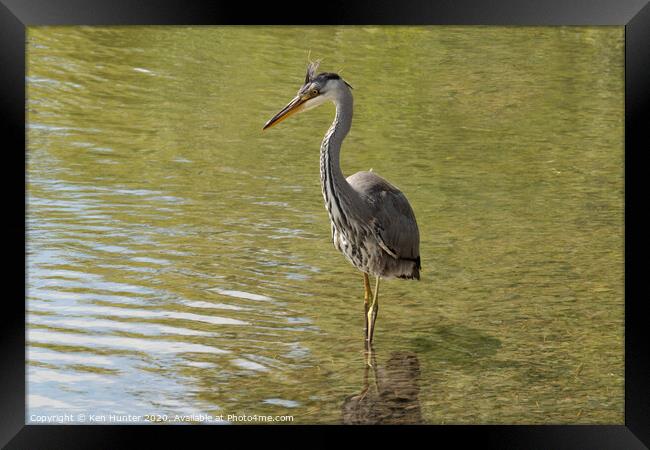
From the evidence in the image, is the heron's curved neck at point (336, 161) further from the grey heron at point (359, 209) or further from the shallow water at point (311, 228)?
the shallow water at point (311, 228)

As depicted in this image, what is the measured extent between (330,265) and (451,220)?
2029mm

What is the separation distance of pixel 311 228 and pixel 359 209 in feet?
9.66

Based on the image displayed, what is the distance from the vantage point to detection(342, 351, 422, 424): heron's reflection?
8117 millimetres

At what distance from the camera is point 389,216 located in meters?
9.09

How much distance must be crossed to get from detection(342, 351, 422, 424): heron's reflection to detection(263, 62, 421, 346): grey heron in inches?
15.6

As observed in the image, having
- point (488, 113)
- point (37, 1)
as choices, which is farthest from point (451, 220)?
point (37, 1)

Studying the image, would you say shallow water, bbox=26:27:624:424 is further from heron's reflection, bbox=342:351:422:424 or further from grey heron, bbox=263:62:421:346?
grey heron, bbox=263:62:421:346

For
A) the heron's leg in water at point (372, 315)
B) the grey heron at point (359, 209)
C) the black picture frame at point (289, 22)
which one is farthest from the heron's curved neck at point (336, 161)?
the black picture frame at point (289, 22)

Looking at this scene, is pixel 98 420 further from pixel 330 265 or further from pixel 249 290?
pixel 330 265

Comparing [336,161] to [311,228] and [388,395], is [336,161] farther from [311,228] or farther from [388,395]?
[311,228]

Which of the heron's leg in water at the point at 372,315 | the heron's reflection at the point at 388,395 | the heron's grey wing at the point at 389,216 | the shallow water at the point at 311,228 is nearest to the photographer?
the heron's reflection at the point at 388,395

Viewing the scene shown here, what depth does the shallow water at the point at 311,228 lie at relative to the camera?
8547 millimetres

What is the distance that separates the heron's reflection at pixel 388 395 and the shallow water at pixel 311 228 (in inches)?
0.7

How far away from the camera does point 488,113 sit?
1638 cm
